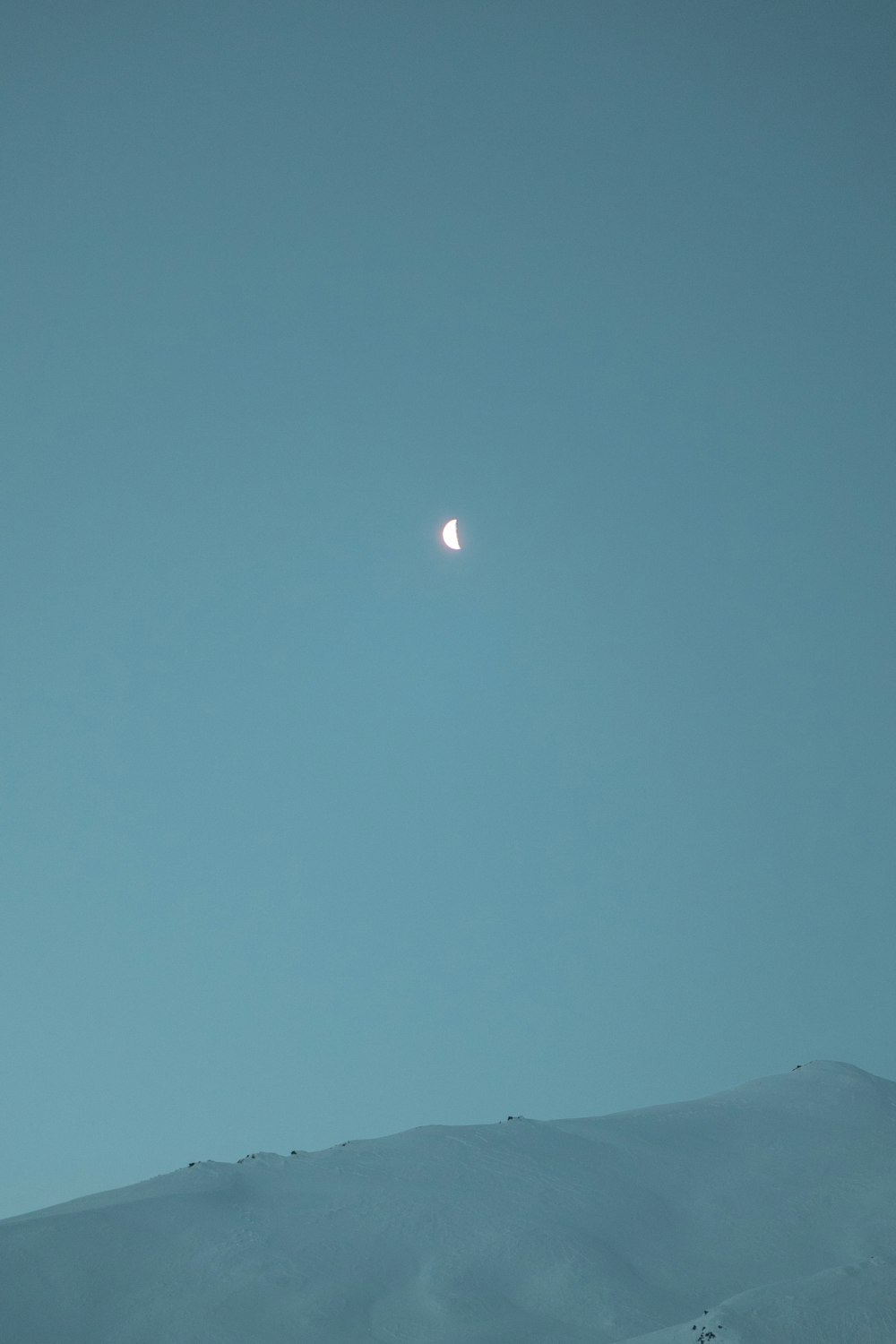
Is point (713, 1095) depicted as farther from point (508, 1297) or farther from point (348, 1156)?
point (508, 1297)

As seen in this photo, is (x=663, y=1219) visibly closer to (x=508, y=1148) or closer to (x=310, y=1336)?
(x=508, y=1148)

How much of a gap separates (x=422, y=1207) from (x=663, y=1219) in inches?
292

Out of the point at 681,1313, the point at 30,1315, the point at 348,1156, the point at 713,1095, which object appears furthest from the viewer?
the point at 713,1095

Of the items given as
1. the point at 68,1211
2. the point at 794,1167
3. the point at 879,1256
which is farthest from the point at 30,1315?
the point at 794,1167

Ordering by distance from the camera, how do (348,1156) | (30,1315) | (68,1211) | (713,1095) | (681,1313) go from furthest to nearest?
(713,1095) → (348,1156) → (68,1211) → (681,1313) → (30,1315)

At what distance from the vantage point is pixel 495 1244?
27.8m

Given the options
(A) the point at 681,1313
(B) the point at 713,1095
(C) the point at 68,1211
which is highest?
(B) the point at 713,1095

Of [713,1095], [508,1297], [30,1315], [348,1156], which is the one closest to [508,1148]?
[348,1156]

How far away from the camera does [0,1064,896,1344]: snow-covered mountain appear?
22984 mm

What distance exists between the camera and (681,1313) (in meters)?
24.7

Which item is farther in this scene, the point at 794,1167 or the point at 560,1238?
the point at 794,1167

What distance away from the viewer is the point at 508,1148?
114 ft

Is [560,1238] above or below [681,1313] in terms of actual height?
above

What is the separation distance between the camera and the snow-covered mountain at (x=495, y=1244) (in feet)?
75.4
